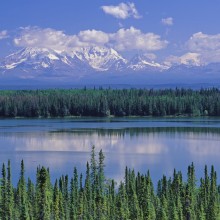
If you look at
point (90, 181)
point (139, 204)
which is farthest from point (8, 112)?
point (139, 204)

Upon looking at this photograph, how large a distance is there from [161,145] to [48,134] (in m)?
30.8

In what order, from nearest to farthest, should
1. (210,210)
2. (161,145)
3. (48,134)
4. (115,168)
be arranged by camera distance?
(210,210) → (115,168) → (161,145) → (48,134)

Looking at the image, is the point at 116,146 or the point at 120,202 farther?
the point at 116,146

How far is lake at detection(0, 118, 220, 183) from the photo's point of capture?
86137mm

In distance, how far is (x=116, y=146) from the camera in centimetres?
11200

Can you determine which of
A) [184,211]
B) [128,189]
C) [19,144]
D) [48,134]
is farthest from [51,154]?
[184,211]

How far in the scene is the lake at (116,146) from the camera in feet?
283

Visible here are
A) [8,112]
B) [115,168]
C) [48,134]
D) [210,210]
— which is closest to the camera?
[210,210]

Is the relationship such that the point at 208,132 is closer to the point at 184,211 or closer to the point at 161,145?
the point at 161,145

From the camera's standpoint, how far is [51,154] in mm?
100188

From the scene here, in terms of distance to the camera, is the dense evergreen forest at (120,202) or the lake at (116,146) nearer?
the dense evergreen forest at (120,202)

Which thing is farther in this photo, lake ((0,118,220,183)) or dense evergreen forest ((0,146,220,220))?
lake ((0,118,220,183))

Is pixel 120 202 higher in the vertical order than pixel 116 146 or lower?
higher

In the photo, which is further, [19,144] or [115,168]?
[19,144]
